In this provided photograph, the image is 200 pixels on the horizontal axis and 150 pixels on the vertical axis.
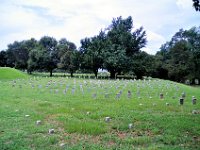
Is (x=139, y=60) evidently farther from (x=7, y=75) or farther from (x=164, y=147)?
(x=164, y=147)

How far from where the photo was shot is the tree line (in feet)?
141

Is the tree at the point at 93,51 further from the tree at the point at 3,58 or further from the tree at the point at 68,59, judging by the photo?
the tree at the point at 3,58

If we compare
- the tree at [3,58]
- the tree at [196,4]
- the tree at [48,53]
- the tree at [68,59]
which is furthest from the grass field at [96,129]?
the tree at [3,58]

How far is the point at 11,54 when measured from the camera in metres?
77.1

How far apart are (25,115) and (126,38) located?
1451 inches

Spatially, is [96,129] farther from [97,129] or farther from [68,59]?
[68,59]

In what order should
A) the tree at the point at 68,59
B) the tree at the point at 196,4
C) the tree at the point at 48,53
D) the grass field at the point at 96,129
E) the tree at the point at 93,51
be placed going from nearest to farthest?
the grass field at the point at 96,129
the tree at the point at 196,4
the tree at the point at 93,51
the tree at the point at 68,59
the tree at the point at 48,53

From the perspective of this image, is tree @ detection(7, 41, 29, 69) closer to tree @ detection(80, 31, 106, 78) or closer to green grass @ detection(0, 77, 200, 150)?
tree @ detection(80, 31, 106, 78)

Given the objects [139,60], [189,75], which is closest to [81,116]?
[139,60]

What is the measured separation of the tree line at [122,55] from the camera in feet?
141

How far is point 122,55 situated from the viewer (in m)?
41.7

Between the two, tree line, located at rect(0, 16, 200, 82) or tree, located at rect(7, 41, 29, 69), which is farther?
tree, located at rect(7, 41, 29, 69)

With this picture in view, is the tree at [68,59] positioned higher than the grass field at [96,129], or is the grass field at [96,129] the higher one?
the tree at [68,59]

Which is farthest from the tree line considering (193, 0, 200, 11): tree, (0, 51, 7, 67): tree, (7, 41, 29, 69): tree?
(193, 0, 200, 11): tree
